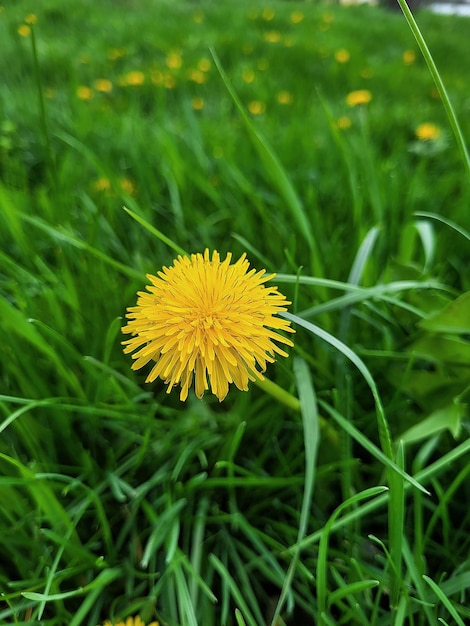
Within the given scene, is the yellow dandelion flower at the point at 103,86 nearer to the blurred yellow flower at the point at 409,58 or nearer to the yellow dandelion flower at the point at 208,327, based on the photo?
the blurred yellow flower at the point at 409,58

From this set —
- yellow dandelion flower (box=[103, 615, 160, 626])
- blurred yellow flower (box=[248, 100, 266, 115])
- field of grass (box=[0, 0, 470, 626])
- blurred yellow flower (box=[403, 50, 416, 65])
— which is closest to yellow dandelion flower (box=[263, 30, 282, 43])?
blurred yellow flower (box=[403, 50, 416, 65])

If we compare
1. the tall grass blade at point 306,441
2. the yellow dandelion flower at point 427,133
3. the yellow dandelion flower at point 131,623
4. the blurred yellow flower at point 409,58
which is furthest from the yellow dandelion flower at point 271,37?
the yellow dandelion flower at point 131,623

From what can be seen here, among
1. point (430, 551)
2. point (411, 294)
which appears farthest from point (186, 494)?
point (411, 294)

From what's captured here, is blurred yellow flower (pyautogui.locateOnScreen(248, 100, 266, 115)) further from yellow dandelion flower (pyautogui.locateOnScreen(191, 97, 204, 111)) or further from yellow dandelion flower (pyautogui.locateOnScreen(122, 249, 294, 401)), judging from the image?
yellow dandelion flower (pyautogui.locateOnScreen(122, 249, 294, 401))

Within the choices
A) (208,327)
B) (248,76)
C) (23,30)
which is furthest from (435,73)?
(23,30)

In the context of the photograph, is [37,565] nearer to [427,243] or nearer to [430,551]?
[430,551]

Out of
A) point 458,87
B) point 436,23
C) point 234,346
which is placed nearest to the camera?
point 234,346

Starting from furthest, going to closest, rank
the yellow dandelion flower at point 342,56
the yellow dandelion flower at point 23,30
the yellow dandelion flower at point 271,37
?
1. the yellow dandelion flower at point 271,37
2. the yellow dandelion flower at point 342,56
3. the yellow dandelion flower at point 23,30
